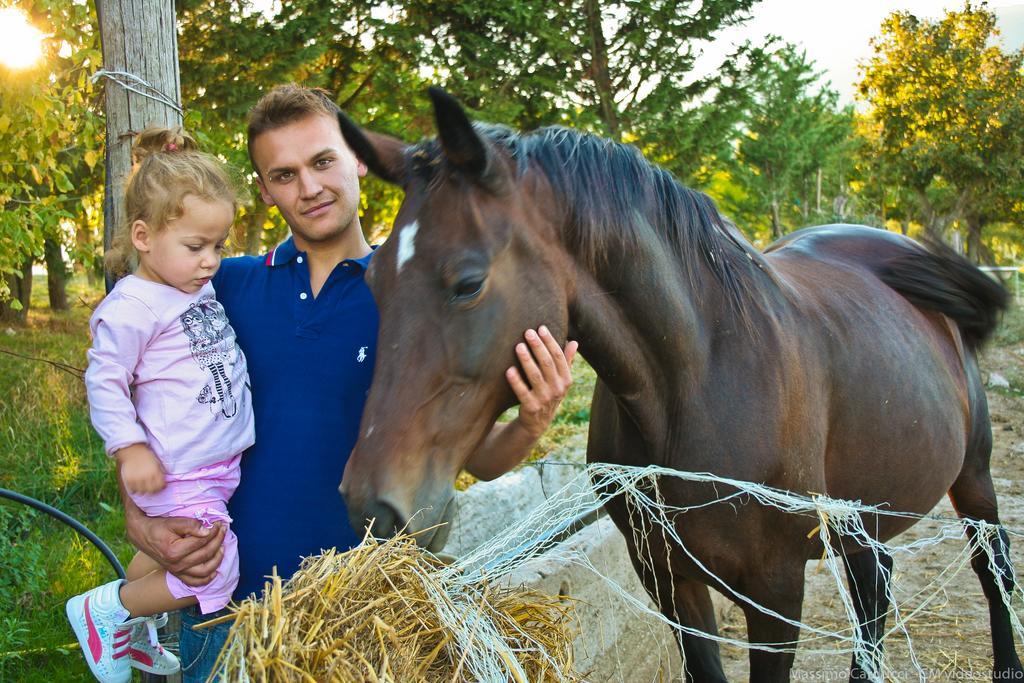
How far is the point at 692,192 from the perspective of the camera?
2.25m

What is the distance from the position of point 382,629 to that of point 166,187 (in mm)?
1291

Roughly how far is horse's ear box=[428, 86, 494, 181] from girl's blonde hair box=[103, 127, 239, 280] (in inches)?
27.5

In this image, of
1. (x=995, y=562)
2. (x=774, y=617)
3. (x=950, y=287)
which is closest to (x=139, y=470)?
(x=774, y=617)

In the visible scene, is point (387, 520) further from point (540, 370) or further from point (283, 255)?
point (283, 255)

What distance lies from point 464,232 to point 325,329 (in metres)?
0.55

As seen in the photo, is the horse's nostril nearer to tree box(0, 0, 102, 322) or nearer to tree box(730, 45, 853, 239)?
tree box(0, 0, 102, 322)

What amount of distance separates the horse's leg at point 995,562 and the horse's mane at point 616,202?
80.7 inches

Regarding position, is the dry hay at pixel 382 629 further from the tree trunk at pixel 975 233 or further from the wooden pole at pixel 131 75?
the tree trunk at pixel 975 233

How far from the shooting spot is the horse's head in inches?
64.1

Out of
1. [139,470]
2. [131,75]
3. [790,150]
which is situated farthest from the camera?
[790,150]

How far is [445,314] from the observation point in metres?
1.70

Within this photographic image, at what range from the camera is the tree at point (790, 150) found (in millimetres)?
20703

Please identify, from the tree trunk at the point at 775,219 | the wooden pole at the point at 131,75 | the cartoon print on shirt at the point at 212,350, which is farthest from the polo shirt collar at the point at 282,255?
the tree trunk at the point at 775,219

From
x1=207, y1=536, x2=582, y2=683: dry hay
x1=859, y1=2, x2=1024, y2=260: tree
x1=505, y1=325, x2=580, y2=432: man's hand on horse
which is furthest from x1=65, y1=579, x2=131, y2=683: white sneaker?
x1=859, y1=2, x2=1024, y2=260: tree
